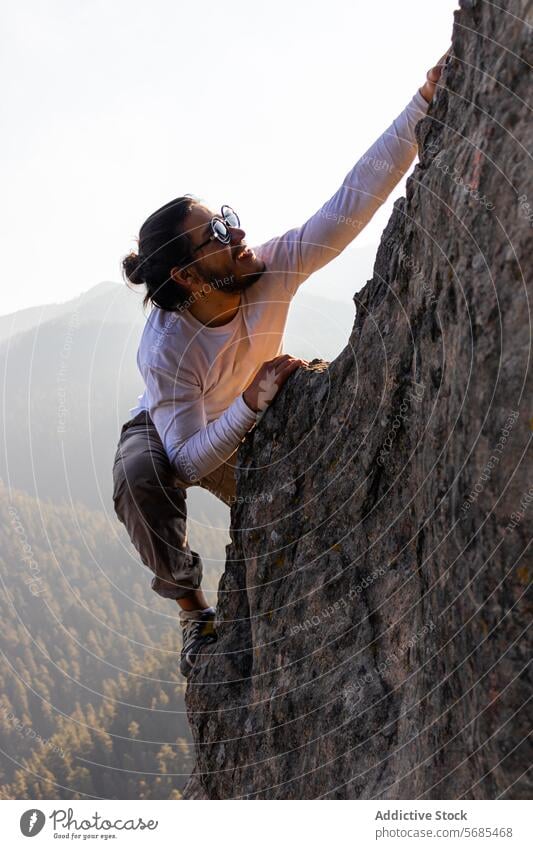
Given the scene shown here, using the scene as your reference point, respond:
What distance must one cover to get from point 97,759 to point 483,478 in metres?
101

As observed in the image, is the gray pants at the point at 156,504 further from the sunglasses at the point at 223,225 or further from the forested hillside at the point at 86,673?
the forested hillside at the point at 86,673

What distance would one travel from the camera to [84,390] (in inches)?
6432

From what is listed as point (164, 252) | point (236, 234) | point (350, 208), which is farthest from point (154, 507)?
point (350, 208)

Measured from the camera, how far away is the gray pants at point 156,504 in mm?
5949

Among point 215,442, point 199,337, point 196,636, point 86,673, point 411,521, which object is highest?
point 86,673

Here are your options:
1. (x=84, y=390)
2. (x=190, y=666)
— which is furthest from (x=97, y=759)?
(x=190, y=666)

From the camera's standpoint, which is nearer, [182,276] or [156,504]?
[182,276]

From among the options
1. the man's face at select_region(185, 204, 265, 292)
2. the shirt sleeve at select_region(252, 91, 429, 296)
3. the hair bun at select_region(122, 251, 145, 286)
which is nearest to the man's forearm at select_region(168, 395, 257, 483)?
the man's face at select_region(185, 204, 265, 292)

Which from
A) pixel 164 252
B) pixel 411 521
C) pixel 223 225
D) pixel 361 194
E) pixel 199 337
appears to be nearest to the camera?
pixel 411 521

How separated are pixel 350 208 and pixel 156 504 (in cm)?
245

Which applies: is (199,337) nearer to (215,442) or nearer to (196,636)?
(215,442)

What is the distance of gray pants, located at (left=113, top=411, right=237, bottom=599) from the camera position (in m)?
5.95

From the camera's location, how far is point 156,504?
5965 millimetres

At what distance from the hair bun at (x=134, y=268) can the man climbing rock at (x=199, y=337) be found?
0.5 inches
